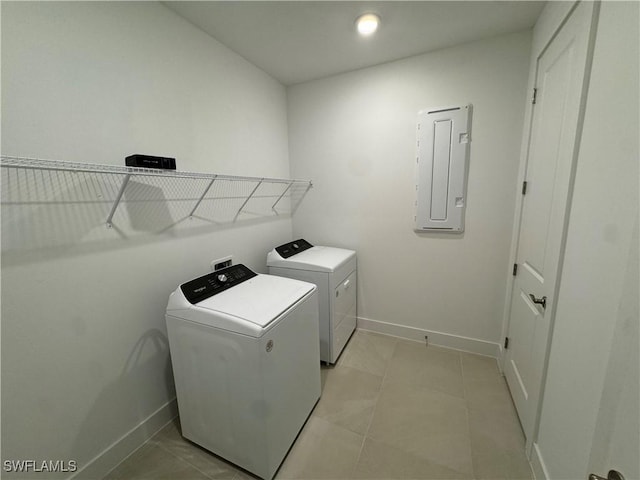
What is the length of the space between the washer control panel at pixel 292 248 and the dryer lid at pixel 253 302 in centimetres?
56

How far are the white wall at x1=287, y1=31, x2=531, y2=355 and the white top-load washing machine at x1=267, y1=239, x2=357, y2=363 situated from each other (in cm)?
28

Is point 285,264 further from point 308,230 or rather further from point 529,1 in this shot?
point 529,1

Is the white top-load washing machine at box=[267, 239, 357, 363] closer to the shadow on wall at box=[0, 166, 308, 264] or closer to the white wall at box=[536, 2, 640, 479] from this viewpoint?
the shadow on wall at box=[0, 166, 308, 264]

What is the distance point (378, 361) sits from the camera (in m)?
2.18

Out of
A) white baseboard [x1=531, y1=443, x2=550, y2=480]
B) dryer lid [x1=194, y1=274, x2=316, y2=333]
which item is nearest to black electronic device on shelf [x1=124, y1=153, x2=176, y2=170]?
dryer lid [x1=194, y1=274, x2=316, y2=333]

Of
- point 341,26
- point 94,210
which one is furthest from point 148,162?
point 341,26

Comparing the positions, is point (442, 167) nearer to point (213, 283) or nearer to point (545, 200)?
point (545, 200)

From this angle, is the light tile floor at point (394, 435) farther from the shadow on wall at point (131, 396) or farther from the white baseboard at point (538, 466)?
the shadow on wall at point (131, 396)

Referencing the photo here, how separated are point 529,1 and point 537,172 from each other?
1.01m

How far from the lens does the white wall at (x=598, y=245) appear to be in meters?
0.75

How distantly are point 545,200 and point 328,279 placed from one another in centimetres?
143

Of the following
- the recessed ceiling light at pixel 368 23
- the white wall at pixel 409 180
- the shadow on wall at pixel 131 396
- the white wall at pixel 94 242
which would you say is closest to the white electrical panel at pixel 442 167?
the white wall at pixel 409 180

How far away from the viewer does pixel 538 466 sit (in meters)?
1.25

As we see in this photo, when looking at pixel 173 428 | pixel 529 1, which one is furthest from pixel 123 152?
pixel 529 1
